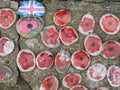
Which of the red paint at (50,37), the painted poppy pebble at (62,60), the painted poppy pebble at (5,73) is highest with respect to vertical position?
the red paint at (50,37)

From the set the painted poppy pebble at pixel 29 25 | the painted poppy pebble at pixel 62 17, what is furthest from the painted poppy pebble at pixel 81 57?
the painted poppy pebble at pixel 29 25

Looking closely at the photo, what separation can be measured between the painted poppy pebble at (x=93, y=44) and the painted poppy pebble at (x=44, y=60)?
353mm

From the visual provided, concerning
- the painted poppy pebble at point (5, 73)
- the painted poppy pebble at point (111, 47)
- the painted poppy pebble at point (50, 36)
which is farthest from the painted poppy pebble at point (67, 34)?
the painted poppy pebble at point (5, 73)

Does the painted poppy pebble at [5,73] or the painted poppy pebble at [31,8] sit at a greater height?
the painted poppy pebble at [31,8]

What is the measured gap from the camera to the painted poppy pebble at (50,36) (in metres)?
2.94

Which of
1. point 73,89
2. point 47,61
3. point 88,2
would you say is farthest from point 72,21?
point 73,89

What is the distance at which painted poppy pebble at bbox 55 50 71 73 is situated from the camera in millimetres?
2938

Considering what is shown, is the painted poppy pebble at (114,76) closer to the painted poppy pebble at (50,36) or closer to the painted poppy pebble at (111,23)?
the painted poppy pebble at (111,23)

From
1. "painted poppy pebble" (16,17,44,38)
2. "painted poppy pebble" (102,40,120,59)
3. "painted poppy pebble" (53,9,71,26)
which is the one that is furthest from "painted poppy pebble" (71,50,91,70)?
"painted poppy pebble" (16,17,44,38)

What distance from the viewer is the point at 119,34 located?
295 cm

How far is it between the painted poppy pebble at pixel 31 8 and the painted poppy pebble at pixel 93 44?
0.51 m

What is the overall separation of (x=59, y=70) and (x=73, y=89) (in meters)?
0.23

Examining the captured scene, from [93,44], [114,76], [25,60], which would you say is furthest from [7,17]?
[114,76]

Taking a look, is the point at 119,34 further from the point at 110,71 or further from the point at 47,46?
the point at 47,46
